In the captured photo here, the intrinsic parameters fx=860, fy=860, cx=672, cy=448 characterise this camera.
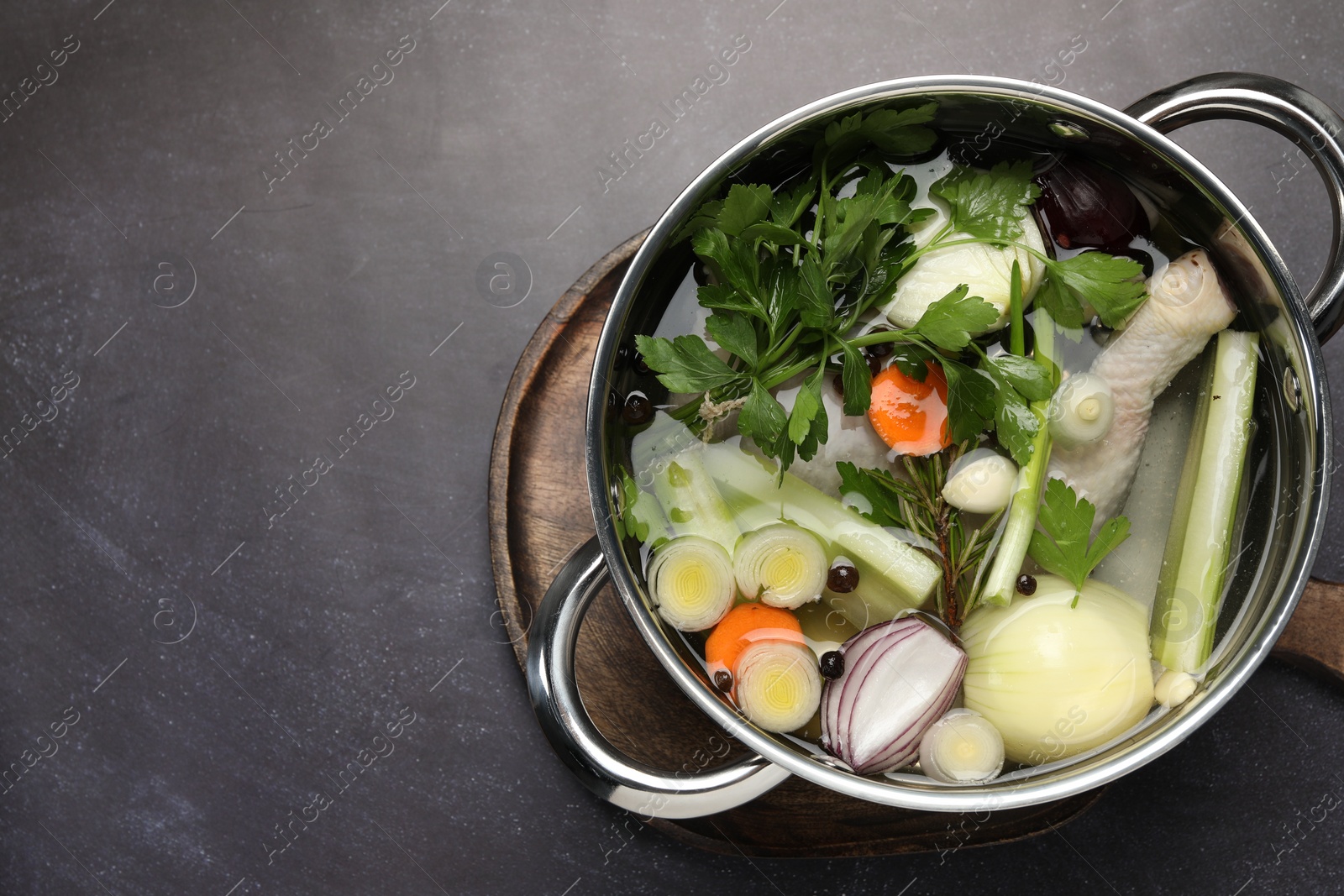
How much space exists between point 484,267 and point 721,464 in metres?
0.61

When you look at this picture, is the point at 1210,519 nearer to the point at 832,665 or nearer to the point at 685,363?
the point at 832,665

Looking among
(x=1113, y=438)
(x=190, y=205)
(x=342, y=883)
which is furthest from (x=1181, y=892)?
(x=190, y=205)

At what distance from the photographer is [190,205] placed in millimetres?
1475

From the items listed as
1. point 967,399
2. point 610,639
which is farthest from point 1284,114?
point 610,639

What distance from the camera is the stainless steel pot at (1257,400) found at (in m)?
0.89

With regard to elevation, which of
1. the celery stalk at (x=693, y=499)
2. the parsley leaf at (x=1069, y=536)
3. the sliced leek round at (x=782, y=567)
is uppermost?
the celery stalk at (x=693, y=499)

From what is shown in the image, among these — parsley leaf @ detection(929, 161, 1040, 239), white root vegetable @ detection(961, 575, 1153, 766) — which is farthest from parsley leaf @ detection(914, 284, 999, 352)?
white root vegetable @ detection(961, 575, 1153, 766)


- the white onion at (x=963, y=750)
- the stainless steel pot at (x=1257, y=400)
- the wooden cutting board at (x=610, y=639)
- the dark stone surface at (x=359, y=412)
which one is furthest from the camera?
the dark stone surface at (x=359, y=412)

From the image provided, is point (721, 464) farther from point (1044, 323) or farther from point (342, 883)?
point (342, 883)

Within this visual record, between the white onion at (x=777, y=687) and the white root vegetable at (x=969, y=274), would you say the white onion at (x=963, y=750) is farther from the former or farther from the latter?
the white root vegetable at (x=969, y=274)

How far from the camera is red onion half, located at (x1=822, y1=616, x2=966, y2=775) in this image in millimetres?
1003

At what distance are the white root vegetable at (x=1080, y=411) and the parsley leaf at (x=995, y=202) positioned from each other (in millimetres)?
196

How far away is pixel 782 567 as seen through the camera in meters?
1.03

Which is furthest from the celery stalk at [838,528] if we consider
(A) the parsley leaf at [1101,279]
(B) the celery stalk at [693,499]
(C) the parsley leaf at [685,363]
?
(A) the parsley leaf at [1101,279]
